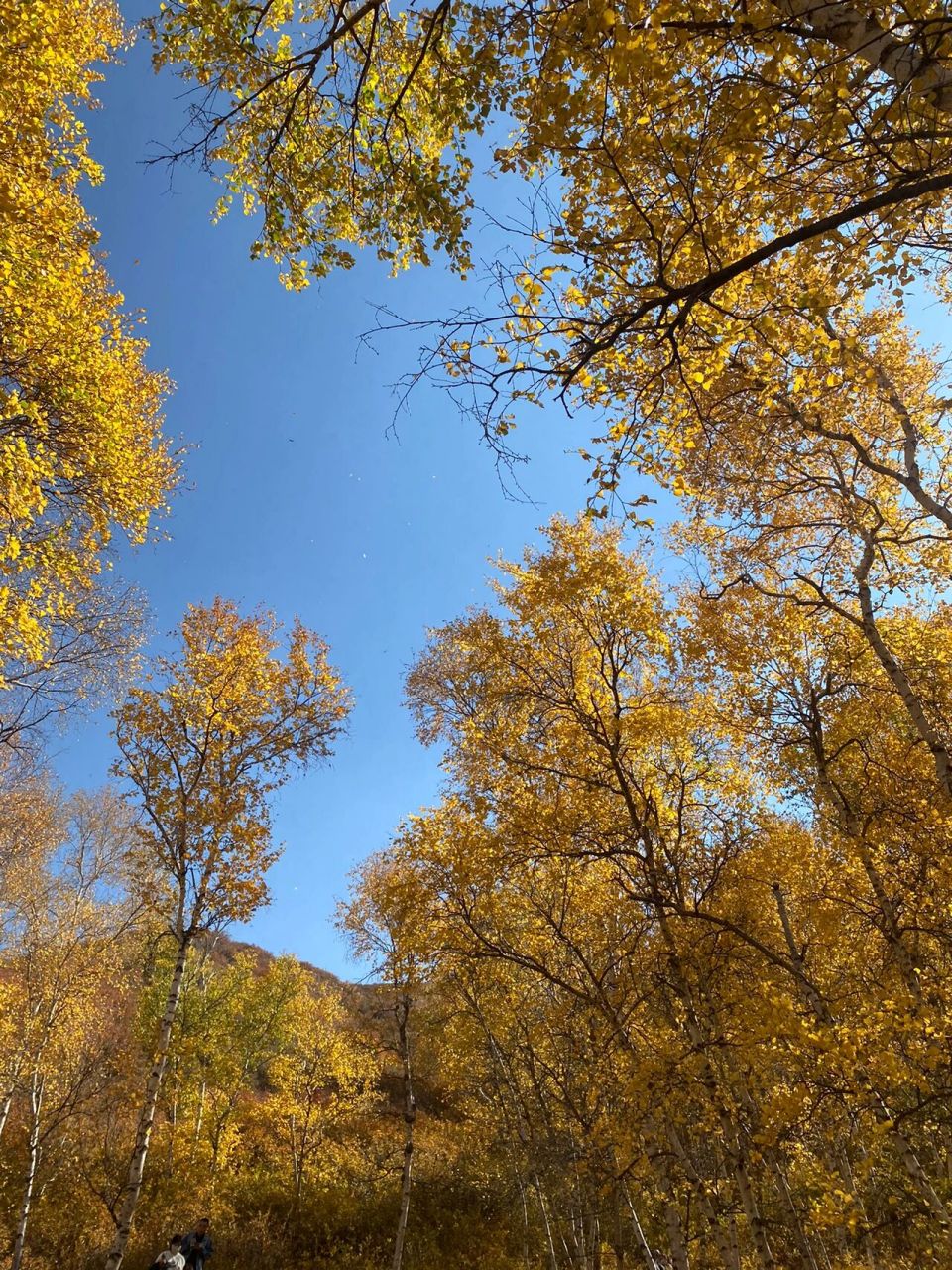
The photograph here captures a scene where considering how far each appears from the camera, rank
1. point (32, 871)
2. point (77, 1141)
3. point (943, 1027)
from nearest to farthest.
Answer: point (943, 1027) → point (77, 1141) → point (32, 871)

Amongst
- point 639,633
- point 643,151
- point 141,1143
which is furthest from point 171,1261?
point 643,151

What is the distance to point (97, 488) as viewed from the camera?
7.62 metres

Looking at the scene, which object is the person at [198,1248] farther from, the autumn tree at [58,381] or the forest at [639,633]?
the autumn tree at [58,381]

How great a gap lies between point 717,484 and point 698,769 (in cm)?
405

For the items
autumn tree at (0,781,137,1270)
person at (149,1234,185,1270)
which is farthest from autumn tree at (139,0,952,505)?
person at (149,1234,185,1270)

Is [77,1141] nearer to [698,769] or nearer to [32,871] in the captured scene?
[32,871]

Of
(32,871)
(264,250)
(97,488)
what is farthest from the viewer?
(32,871)

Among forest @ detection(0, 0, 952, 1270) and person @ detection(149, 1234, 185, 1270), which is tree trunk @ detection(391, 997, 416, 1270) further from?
person @ detection(149, 1234, 185, 1270)

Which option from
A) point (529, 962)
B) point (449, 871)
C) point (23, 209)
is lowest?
point (529, 962)

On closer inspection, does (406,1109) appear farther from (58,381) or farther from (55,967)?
(58,381)

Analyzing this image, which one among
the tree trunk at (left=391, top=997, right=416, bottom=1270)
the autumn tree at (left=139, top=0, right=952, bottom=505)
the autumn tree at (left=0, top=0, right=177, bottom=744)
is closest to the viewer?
the autumn tree at (left=139, top=0, right=952, bottom=505)

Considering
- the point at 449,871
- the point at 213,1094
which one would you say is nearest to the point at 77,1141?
the point at 213,1094

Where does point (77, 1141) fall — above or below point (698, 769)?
below

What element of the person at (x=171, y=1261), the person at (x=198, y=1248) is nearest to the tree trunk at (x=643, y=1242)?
the person at (x=171, y=1261)
